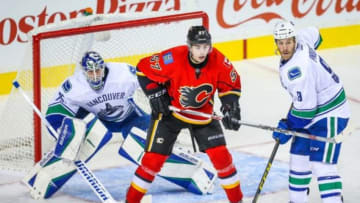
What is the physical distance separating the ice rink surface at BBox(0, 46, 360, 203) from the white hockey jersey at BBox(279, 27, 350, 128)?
0.19m

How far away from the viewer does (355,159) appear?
6109 millimetres

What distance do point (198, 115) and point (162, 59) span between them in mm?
360

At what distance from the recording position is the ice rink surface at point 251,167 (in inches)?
217

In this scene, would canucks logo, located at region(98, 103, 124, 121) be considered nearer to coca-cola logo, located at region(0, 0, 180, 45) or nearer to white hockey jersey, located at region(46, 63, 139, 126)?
white hockey jersey, located at region(46, 63, 139, 126)

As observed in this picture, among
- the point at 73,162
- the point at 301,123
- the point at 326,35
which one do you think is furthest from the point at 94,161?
the point at 326,35

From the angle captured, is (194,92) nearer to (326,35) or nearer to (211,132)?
(211,132)

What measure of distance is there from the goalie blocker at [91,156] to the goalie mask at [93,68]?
24 centimetres

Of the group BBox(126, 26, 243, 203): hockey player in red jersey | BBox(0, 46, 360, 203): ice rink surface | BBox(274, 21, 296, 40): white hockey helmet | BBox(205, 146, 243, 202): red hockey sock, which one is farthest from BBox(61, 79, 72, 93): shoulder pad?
BBox(274, 21, 296, 40): white hockey helmet

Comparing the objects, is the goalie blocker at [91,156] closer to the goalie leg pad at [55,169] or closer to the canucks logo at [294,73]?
the goalie leg pad at [55,169]

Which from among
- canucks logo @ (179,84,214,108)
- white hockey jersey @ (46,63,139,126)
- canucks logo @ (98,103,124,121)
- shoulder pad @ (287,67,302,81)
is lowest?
canucks logo @ (98,103,124,121)

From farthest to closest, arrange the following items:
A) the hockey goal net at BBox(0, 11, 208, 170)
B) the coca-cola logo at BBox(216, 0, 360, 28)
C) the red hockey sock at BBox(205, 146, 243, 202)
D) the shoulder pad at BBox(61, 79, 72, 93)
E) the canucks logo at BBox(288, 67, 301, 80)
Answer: the coca-cola logo at BBox(216, 0, 360, 28), the hockey goal net at BBox(0, 11, 208, 170), the shoulder pad at BBox(61, 79, 72, 93), the red hockey sock at BBox(205, 146, 243, 202), the canucks logo at BBox(288, 67, 301, 80)

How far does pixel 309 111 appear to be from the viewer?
475 centimetres

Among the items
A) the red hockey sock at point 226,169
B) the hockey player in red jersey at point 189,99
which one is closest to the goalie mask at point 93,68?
the hockey player in red jersey at point 189,99

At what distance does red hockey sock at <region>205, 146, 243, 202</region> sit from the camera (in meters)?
4.97
